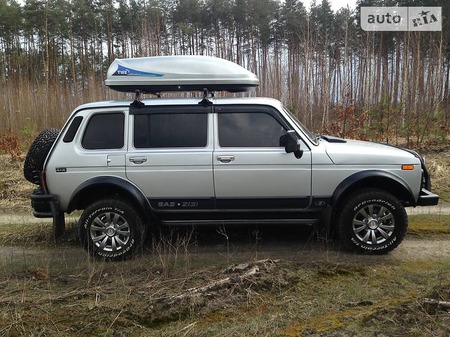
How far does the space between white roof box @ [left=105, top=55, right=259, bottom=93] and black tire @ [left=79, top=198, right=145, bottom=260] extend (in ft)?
5.16

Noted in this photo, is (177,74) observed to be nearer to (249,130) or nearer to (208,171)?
(249,130)

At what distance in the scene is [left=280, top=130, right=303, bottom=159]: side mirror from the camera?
5277 millimetres

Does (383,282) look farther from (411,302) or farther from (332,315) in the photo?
(332,315)

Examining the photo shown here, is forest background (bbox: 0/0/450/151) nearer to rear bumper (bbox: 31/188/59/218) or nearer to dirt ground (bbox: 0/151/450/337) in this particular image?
dirt ground (bbox: 0/151/450/337)

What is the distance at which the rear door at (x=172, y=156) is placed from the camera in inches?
215

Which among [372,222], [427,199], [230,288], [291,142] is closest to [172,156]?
[291,142]

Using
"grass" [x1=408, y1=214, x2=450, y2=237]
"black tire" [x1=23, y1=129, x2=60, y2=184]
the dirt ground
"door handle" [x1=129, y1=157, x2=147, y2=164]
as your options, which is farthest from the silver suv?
"grass" [x1=408, y1=214, x2=450, y2=237]

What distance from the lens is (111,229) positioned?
552 cm

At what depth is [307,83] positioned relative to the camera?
14.8 metres

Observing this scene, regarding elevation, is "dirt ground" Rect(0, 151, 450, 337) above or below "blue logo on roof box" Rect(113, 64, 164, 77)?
below

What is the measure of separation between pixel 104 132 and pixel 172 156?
0.99 metres

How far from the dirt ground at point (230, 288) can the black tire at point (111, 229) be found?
18cm

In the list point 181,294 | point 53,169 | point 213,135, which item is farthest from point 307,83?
point 181,294

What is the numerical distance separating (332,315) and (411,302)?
717mm
